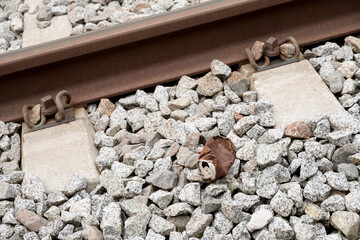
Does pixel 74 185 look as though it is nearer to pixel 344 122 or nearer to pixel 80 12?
pixel 344 122

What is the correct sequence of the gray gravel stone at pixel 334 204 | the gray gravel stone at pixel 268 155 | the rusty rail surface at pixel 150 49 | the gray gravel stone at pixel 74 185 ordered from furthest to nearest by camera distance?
the rusty rail surface at pixel 150 49
the gray gravel stone at pixel 74 185
the gray gravel stone at pixel 268 155
the gray gravel stone at pixel 334 204

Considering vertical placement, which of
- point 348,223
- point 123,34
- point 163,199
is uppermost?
point 123,34

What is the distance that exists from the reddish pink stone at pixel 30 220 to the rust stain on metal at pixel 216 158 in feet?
2.63

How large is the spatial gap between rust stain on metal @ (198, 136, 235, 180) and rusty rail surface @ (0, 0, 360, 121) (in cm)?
85

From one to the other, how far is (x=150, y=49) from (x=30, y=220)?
54.8 inches

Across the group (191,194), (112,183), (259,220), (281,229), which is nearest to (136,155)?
(112,183)

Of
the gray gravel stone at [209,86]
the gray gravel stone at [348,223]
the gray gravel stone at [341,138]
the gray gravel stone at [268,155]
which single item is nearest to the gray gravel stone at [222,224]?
the gray gravel stone at [268,155]

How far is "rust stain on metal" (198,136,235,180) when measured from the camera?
2.47 m

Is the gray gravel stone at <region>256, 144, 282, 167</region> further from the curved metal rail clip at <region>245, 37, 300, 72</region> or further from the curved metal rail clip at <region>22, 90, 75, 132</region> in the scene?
the curved metal rail clip at <region>22, 90, 75, 132</region>

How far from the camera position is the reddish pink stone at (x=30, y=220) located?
250cm

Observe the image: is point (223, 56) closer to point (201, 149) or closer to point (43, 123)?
point (201, 149)

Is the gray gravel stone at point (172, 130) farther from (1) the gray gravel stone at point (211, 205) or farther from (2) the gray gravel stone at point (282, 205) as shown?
(2) the gray gravel stone at point (282, 205)

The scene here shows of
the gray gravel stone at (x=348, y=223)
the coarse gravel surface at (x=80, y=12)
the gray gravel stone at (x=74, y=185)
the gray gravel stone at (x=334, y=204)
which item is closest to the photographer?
the gray gravel stone at (x=348, y=223)

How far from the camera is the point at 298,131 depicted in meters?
2.71
